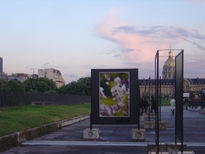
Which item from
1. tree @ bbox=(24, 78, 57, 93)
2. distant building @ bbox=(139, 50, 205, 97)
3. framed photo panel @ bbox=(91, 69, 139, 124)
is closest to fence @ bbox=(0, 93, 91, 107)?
distant building @ bbox=(139, 50, 205, 97)

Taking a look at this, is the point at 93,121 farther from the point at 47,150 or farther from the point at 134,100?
the point at 47,150

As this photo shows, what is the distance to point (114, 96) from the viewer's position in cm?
1627

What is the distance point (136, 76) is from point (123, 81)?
55 cm

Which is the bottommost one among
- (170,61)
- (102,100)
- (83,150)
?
(83,150)

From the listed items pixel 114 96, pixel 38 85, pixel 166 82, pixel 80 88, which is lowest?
pixel 114 96

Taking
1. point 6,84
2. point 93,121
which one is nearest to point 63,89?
point 6,84

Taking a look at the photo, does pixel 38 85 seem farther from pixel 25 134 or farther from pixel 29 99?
pixel 25 134

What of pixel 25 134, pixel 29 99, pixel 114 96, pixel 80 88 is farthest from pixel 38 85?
pixel 25 134

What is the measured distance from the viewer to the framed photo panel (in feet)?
52.8

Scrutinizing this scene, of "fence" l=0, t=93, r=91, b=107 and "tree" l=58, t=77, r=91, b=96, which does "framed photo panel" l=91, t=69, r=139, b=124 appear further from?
"tree" l=58, t=77, r=91, b=96

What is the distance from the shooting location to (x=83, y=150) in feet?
40.7

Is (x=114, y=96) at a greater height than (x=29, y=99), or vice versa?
(x=114, y=96)

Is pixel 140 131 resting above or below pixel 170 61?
below

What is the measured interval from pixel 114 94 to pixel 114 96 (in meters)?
0.09
